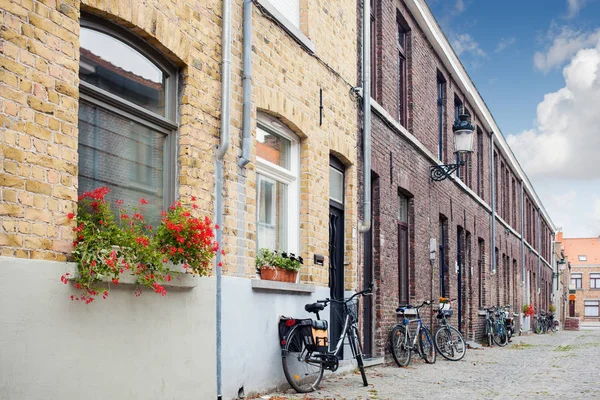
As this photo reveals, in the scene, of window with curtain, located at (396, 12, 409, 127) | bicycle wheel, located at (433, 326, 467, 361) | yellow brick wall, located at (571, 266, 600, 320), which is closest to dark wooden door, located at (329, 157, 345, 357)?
bicycle wheel, located at (433, 326, 467, 361)

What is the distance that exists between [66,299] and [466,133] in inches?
476

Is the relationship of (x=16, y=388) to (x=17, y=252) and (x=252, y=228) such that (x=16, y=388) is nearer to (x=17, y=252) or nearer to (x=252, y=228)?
(x=17, y=252)

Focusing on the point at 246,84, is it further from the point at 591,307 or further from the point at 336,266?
the point at 591,307

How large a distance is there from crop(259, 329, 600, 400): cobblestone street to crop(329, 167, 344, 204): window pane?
2.54 m

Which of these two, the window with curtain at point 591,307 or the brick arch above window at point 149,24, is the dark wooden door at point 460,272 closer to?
the brick arch above window at point 149,24

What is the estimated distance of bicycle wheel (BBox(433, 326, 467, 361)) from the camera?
15.0m

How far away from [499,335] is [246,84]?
15.8 meters

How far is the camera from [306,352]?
9250 mm

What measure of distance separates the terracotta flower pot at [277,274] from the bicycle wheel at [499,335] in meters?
14.0

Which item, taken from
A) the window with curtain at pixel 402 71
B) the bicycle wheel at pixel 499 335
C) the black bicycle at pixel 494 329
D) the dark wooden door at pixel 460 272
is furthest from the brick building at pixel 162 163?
the bicycle wheel at pixel 499 335

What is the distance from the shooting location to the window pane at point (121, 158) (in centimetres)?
638

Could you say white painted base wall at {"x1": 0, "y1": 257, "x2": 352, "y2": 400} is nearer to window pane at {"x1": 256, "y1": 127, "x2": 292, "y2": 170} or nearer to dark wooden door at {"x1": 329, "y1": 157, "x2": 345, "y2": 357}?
window pane at {"x1": 256, "y1": 127, "x2": 292, "y2": 170}

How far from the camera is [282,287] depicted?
9.13 m

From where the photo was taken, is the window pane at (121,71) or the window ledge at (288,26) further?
the window ledge at (288,26)
